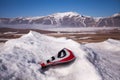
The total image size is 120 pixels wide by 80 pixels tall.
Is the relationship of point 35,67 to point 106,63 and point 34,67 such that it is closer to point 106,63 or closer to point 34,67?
point 34,67

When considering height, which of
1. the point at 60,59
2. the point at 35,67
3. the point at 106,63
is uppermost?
the point at 60,59

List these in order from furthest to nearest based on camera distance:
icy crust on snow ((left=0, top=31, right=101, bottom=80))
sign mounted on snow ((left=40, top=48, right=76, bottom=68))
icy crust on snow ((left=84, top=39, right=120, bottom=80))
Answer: icy crust on snow ((left=84, top=39, right=120, bottom=80)) → sign mounted on snow ((left=40, top=48, right=76, bottom=68)) → icy crust on snow ((left=0, top=31, right=101, bottom=80))

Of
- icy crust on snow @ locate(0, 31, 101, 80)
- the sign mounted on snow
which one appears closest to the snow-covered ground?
icy crust on snow @ locate(0, 31, 101, 80)

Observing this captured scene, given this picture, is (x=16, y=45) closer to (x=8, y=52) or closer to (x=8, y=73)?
(x=8, y=52)

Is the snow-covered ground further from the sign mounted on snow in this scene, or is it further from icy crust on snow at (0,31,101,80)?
the sign mounted on snow

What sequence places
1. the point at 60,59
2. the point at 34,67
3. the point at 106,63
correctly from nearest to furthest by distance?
the point at 34,67, the point at 60,59, the point at 106,63

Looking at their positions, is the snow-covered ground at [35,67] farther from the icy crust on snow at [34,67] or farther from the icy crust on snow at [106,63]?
the icy crust on snow at [106,63]

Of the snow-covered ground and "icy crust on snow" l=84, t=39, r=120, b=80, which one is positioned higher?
the snow-covered ground

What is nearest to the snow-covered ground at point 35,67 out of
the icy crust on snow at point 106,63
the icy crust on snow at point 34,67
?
the icy crust on snow at point 34,67

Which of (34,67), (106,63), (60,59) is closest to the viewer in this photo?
(34,67)

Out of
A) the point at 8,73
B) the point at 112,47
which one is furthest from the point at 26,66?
the point at 112,47

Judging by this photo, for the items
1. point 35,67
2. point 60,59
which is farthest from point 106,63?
point 35,67
